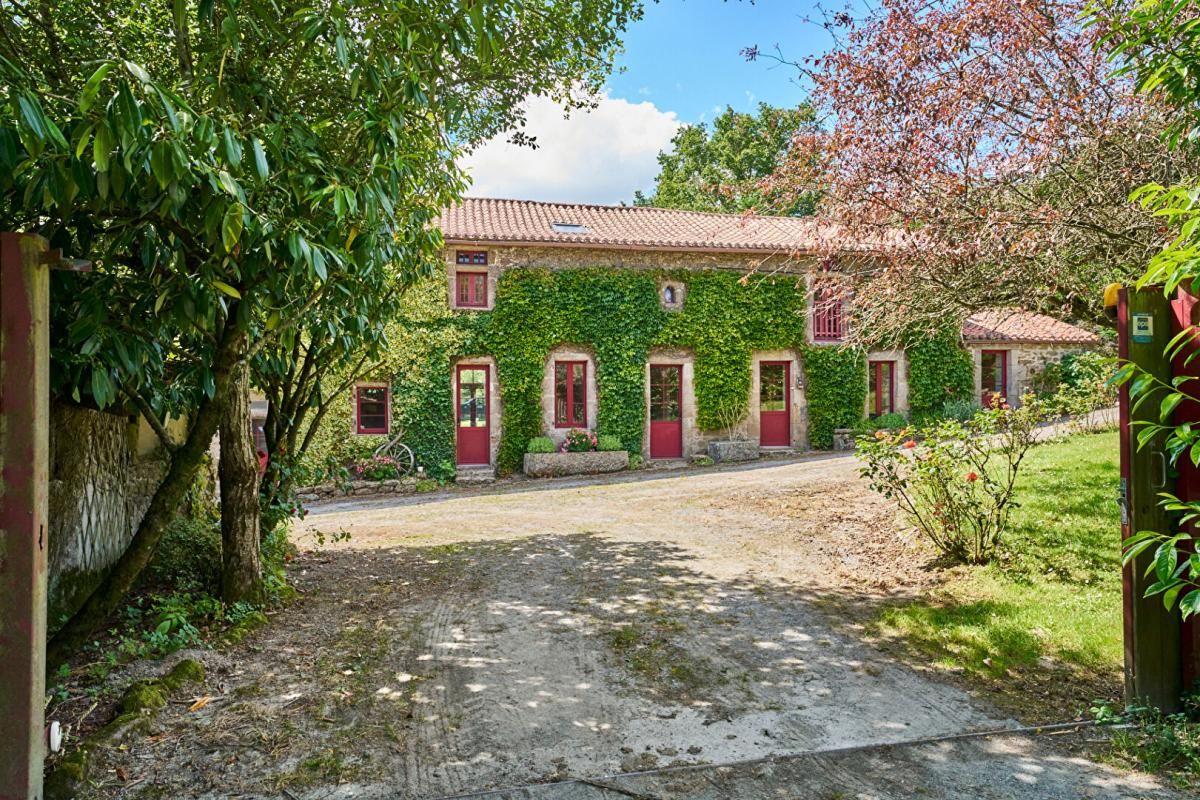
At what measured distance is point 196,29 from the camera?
4.98 meters

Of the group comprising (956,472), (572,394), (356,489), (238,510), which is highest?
(572,394)

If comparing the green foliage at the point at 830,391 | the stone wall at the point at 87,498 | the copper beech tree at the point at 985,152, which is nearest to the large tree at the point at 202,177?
the stone wall at the point at 87,498

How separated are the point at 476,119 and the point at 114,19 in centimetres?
369

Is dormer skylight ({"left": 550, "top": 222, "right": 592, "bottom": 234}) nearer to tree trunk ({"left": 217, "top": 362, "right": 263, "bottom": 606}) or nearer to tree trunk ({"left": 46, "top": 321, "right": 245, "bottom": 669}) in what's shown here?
tree trunk ({"left": 217, "top": 362, "right": 263, "bottom": 606})

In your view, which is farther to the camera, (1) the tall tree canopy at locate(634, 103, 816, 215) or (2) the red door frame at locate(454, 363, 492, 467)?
(1) the tall tree canopy at locate(634, 103, 816, 215)

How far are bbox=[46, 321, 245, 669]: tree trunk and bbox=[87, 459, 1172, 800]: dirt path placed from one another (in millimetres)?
603

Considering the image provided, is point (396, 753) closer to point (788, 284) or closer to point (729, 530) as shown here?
point (729, 530)

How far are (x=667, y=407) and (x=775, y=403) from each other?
2.87 metres

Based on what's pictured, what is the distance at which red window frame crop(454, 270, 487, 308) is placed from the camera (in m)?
15.0

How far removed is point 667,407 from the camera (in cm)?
1641

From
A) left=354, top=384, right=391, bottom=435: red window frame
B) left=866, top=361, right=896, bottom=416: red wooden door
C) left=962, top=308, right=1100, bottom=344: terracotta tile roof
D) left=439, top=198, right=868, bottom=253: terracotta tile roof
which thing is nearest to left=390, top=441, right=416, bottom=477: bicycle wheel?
left=354, top=384, right=391, bottom=435: red window frame

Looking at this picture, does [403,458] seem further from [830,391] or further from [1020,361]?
[1020,361]

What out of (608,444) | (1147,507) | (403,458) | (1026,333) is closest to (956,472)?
(1147,507)

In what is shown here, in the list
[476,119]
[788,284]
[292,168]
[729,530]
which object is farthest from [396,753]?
[788,284]
